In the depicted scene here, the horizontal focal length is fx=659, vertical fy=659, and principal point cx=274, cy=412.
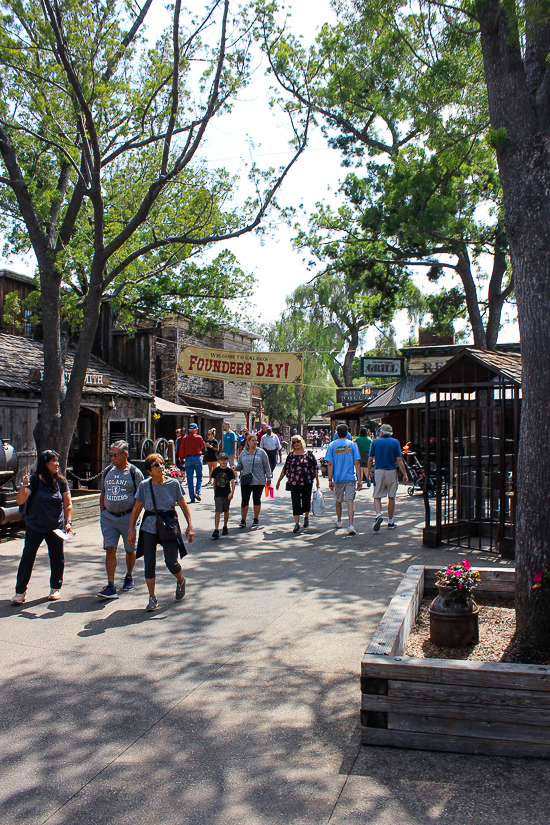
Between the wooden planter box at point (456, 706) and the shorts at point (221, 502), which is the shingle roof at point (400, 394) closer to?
the shorts at point (221, 502)

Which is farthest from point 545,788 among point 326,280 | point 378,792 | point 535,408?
point 326,280

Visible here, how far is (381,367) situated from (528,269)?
2027 cm

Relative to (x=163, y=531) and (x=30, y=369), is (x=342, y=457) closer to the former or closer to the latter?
(x=163, y=531)

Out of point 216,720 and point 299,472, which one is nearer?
point 216,720

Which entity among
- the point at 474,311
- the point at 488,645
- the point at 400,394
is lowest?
the point at 488,645

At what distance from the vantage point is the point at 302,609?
6.43 meters

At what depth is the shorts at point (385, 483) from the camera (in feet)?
36.6

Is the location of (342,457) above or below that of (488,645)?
above

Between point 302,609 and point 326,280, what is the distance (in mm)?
36301

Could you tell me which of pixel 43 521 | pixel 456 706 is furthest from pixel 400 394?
pixel 456 706

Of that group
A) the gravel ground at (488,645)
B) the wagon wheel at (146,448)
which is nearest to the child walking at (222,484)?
the gravel ground at (488,645)

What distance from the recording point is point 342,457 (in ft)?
36.1

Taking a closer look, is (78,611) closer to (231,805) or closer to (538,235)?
(231,805)

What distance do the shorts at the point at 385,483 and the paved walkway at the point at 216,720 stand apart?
353cm
